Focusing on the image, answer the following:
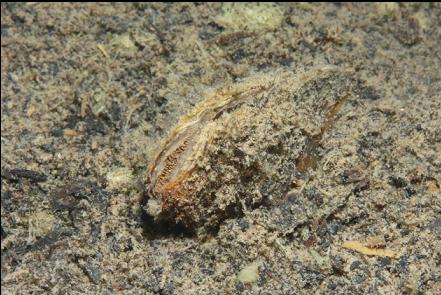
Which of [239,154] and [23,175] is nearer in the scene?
[239,154]

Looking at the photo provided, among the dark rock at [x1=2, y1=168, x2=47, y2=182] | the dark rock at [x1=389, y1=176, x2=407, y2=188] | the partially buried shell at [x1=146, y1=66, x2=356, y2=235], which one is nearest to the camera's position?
the partially buried shell at [x1=146, y1=66, x2=356, y2=235]

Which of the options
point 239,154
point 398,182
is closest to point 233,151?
point 239,154

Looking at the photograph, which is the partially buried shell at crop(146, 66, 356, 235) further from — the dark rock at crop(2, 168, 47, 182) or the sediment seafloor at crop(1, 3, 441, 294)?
the dark rock at crop(2, 168, 47, 182)

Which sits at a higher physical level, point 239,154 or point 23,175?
point 239,154

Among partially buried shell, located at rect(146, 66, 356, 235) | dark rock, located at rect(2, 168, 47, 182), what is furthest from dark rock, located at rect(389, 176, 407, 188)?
dark rock, located at rect(2, 168, 47, 182)

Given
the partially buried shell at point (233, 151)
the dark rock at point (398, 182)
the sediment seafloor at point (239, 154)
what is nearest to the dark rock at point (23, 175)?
the sediment seafloor at point (239, 154)

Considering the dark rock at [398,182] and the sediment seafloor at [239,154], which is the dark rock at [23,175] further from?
the dark rock at [398,182]

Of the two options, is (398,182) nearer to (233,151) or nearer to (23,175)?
(233,151)
